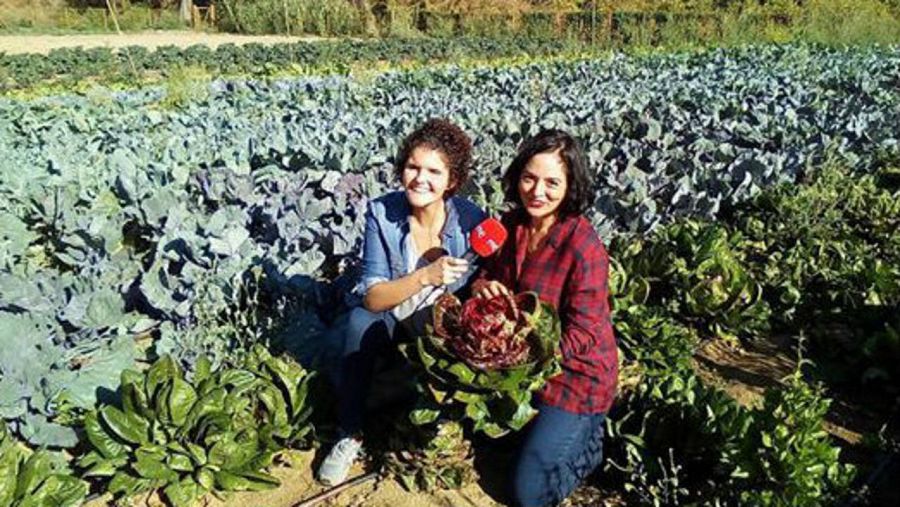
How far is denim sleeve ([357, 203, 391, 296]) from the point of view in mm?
2693

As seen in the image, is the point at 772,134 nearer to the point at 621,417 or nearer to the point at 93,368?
the point at 621,417

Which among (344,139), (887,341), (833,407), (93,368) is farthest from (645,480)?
(344,139)

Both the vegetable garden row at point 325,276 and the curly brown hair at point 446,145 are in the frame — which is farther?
the curly brown hair at point 446,145

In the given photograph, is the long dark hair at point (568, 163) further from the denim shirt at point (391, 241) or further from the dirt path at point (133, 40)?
the dirt path at point (133, 40)

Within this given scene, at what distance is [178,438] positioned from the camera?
2529 mm

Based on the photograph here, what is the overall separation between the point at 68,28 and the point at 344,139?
33.4 metres

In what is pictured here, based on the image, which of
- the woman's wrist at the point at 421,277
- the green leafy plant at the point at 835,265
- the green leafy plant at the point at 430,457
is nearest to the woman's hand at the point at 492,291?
the woman's wrist at the point at 421,277

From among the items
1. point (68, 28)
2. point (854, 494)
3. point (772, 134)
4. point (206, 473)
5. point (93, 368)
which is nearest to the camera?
point (854, 494)

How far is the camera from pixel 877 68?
1065cm

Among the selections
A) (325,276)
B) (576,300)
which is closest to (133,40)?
(325,276)

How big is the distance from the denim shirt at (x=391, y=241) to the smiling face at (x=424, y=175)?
124 millimetres

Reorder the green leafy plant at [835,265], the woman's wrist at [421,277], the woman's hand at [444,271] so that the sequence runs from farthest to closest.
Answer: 1. the green leafy plant at [835,265]
2. the woman's wrist at [421,277]
3. the woman's hand at [444,271]

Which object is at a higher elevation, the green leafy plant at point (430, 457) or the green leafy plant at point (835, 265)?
the green leafy plant at point (835, 265)

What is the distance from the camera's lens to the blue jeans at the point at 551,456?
2.46 meters
